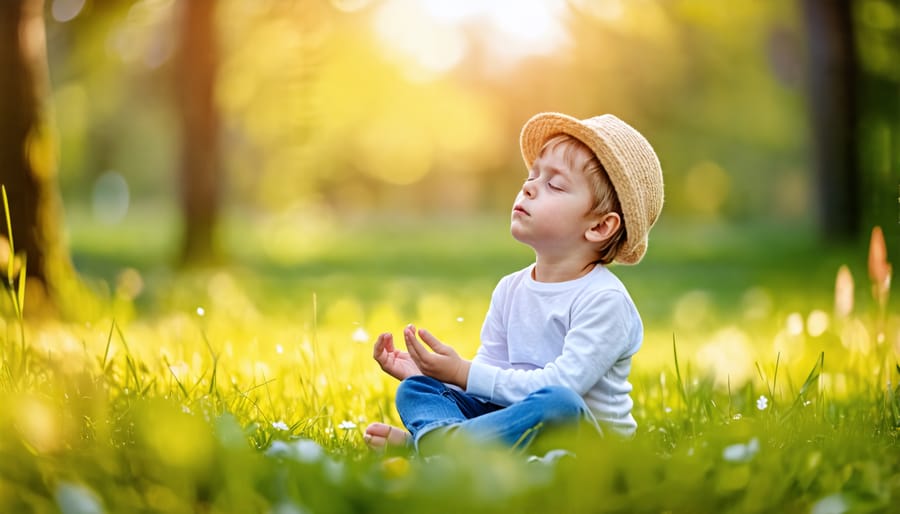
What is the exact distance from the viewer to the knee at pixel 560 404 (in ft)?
8.09

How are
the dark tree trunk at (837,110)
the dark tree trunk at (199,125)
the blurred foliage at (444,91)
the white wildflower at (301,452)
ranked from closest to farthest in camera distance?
1. the white wildflower at (301,452)
2. the dark tree trunk at (199,125)
3. the dark tree trunk at (837,110)
4. the blurred foliage at (444,91)

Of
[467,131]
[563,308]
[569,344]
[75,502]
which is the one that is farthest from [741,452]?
[467,131]

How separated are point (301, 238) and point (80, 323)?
11.1 m

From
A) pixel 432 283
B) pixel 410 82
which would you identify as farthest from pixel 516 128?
pixel 432 283

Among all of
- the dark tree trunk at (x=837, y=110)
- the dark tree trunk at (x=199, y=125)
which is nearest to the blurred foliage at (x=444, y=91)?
the dark tree trunk at (x=837, y=110)

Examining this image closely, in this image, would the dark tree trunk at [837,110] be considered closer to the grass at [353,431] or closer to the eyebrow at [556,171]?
the grass at [353,431]

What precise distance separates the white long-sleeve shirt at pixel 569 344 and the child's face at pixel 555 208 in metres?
0.13

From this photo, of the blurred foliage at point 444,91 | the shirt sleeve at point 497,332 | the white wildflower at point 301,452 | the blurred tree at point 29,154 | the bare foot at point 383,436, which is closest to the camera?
the white wildflower at point 301,452

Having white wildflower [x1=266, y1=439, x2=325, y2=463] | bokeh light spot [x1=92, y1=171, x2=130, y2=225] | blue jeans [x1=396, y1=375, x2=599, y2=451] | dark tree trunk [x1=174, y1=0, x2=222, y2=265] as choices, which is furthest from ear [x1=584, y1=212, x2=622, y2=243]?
bokeh light spot [x1=92, y1=171, x2=130, y2=225]

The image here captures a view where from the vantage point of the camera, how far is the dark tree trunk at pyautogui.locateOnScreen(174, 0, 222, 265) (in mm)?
10672

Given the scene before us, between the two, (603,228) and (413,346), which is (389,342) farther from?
(603,228)

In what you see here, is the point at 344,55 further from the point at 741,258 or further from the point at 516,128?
the point at 516,128

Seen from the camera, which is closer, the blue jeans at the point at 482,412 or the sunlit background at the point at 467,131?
the blue jeans at the point at 482,412

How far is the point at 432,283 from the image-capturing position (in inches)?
398
